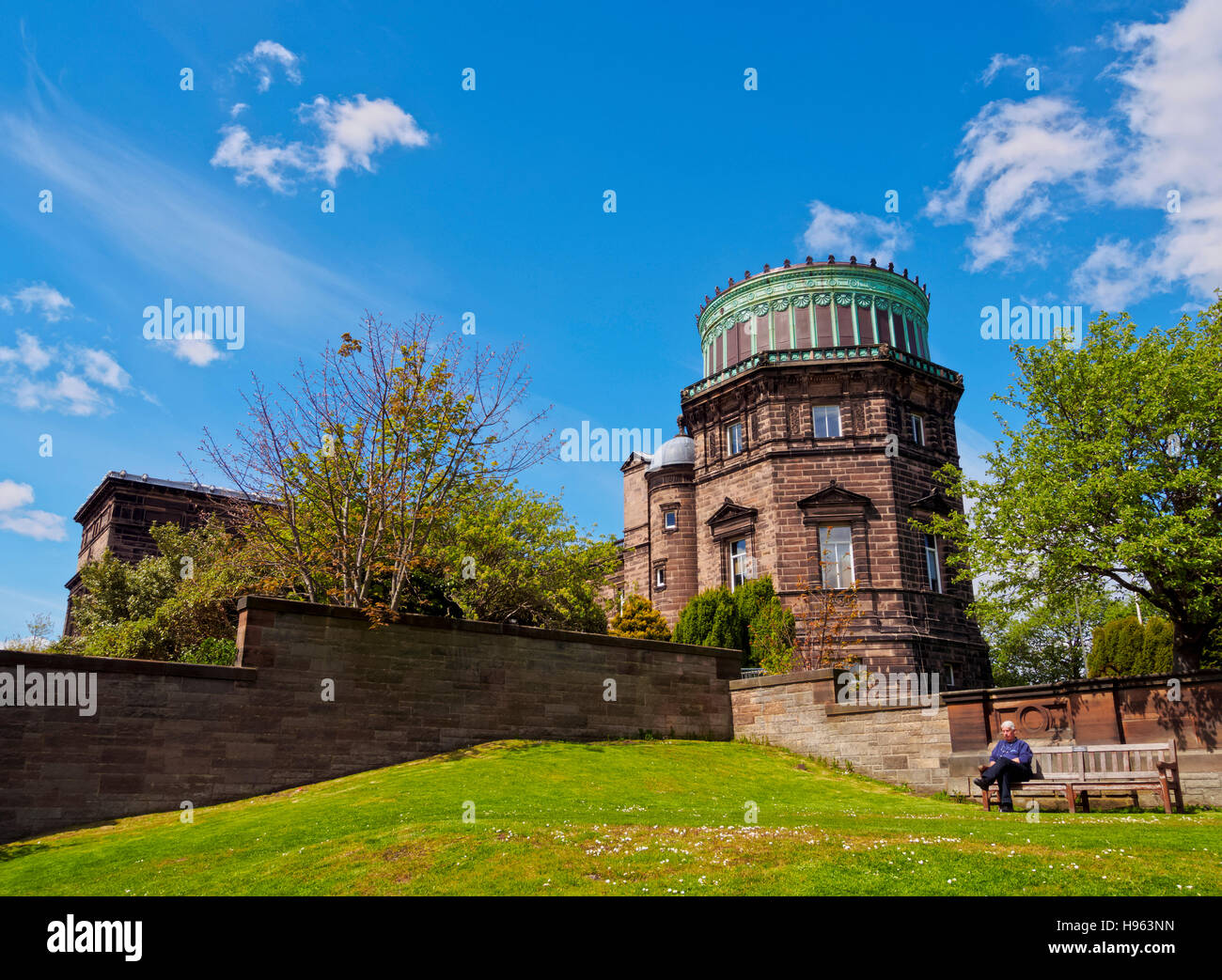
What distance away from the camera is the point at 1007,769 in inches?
557

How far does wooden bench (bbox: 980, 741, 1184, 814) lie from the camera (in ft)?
44.2

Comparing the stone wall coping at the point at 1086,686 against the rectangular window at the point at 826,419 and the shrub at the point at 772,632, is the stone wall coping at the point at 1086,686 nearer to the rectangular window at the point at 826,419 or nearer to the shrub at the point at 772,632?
the shrub at the point at 772,632

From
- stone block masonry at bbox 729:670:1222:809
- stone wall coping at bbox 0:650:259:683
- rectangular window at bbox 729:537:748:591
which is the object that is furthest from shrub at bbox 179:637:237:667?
rectangular window at bbox 729:537:748:591

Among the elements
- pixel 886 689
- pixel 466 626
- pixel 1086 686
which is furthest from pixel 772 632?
pixel 466 626

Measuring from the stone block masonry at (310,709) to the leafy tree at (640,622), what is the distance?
13891mm

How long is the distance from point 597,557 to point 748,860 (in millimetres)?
22070

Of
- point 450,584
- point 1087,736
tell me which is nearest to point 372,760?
point 450,584

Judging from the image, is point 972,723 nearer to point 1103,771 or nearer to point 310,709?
point 1103,771

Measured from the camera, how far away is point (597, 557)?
30297 mm

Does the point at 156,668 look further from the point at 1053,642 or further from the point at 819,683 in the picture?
the point at 1053,642

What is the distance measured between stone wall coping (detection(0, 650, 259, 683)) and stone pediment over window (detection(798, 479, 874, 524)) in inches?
941

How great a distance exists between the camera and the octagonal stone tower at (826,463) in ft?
113
